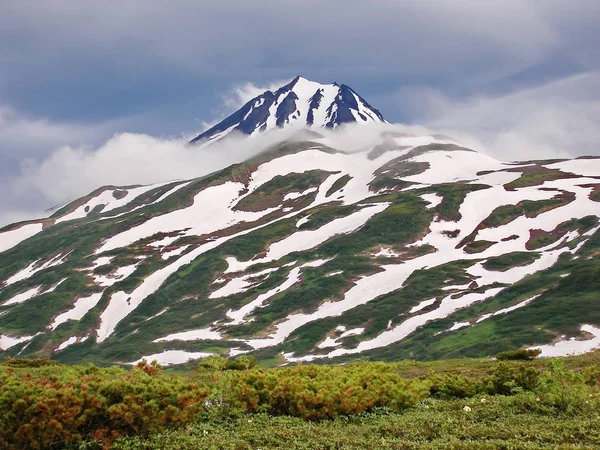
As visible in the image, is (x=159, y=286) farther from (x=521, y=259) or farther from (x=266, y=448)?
(x=266, y=448)

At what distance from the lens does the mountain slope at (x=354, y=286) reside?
97500 mm

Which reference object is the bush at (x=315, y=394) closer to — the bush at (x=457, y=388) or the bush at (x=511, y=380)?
the bush at (x=457, y=388)

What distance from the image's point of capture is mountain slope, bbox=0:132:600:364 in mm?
97500

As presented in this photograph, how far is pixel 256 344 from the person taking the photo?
114 meters

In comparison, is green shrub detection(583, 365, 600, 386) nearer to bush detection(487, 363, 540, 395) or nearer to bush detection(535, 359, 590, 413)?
bush detection(487, 363, 540, 395)

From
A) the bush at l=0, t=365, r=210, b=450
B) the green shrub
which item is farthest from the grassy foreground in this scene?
the green shrub

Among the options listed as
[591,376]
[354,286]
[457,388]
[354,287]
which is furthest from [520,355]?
Result: [354,286]

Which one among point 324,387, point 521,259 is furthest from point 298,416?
point 521,259

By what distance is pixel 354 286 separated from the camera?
5256 inches

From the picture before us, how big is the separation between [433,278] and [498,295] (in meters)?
19.6

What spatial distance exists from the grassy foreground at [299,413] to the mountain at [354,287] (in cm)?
6147

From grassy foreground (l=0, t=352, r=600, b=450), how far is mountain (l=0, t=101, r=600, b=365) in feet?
202

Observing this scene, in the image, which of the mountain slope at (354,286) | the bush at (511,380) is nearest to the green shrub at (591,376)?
the bush at (511,380)

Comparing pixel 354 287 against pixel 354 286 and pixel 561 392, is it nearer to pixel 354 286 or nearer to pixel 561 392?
pixel 354 286
